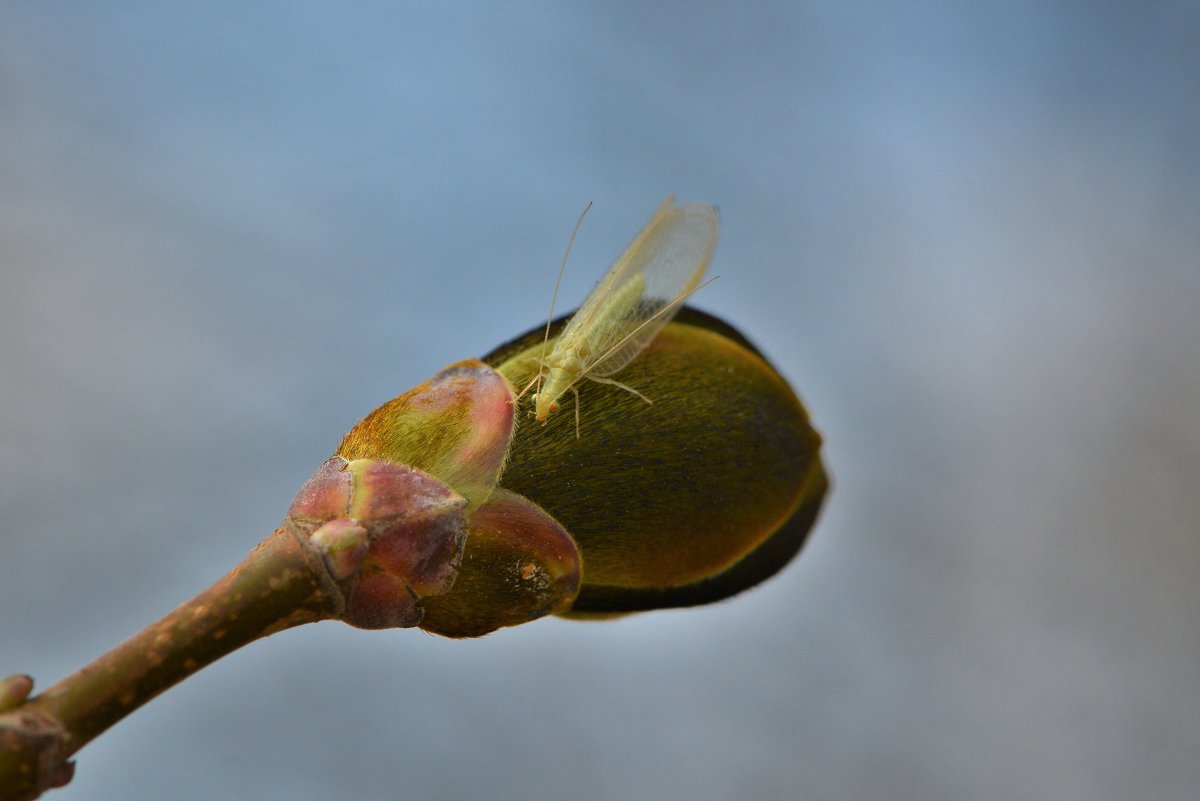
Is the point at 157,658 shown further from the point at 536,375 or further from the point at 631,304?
the point at 631,304

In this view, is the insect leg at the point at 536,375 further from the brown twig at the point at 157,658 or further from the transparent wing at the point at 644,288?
the brown twig at the point at 157,658

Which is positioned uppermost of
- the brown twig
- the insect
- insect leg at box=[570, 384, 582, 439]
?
the insect

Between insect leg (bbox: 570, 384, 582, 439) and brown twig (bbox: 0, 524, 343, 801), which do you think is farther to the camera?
insect leg (bbox: 570, 384, 582, 439)

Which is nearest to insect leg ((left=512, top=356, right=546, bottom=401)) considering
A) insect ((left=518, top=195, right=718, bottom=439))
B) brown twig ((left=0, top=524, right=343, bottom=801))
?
insect ((left=518, top=195, right=718, bottom=439))

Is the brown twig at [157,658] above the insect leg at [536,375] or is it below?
below

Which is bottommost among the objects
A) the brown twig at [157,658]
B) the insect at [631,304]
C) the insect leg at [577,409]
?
the brown twig at [157,658]

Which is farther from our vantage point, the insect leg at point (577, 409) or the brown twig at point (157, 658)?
the insect leg at point (577, 409)

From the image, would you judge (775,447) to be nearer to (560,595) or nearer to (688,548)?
(688,548)

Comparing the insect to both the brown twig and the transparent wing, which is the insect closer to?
the transparent wing

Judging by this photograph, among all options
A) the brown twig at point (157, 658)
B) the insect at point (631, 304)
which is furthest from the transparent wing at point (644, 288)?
the brown twig at point (157, 658)
